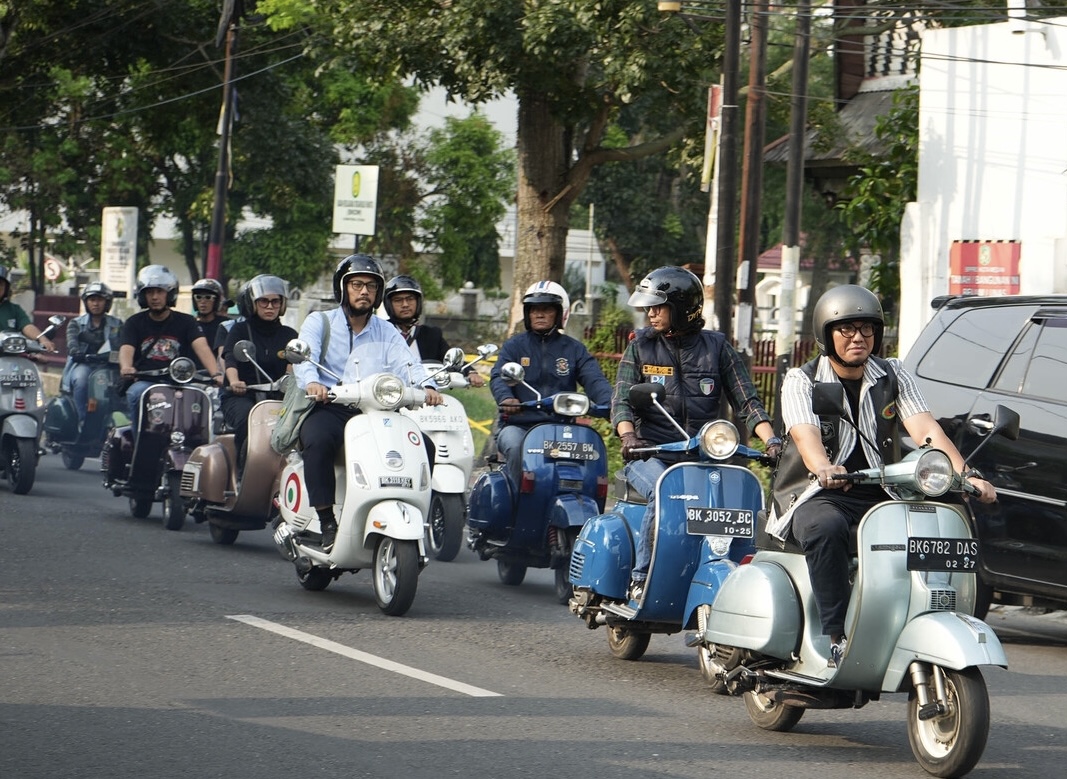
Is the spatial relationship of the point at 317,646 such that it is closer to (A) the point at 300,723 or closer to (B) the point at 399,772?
(A) the point at 300,723

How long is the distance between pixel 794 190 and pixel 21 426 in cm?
1060

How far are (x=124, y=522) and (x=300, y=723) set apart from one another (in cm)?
702

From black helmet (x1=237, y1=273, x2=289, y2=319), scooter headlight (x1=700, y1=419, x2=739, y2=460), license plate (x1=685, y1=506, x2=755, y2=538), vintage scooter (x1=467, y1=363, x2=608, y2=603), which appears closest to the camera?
scooter headlight (x1=700, y1=419, x2=739, y2=460)

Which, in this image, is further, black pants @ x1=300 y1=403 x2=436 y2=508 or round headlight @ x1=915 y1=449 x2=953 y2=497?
black pants @ x1=300 y1=403 x2=436 y2=508

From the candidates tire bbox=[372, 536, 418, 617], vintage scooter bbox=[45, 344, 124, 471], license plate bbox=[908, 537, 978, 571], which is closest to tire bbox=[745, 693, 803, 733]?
license plate bbox=[908, 537, 978, 571]

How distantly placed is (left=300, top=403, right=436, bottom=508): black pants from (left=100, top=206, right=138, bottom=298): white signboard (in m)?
19.9

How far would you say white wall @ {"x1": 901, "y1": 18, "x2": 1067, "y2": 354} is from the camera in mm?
17797

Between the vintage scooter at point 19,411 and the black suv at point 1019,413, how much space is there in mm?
7889

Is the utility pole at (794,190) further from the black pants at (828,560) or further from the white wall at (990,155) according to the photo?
the black pants at (828,560)

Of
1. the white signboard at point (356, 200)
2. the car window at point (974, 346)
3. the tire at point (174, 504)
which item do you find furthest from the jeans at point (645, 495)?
the white signboard at point (356, 200)

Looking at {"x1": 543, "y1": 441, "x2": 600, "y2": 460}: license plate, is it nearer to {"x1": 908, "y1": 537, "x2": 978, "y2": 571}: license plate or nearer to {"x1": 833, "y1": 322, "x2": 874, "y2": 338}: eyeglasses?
{"x1": 833, "y1": 322, "x2": 874, "y2": 338}: eyeglasses

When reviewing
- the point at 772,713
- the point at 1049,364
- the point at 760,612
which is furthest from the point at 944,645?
the point at 1049,364

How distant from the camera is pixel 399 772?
5707 mm

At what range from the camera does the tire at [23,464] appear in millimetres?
14352
